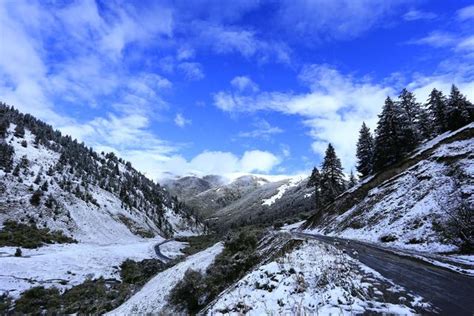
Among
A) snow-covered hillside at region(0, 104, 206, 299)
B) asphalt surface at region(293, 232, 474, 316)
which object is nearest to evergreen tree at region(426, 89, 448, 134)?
asphalt surface at region(293, 232, 474, 316)

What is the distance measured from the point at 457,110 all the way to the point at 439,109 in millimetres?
8231

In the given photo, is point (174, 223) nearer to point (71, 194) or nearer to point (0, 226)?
point (71, 194)

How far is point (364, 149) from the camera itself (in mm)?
62344

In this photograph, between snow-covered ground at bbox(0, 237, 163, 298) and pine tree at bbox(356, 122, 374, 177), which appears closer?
snow-covered ground at bbox(0, 237, 163, 298)

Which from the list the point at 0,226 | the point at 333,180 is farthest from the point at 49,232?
the point at 333,180

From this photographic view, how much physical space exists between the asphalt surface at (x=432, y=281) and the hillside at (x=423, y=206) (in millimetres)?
5532

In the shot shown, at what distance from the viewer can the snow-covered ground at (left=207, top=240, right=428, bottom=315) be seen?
7711 millimetres

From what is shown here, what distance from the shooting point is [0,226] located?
46.5m

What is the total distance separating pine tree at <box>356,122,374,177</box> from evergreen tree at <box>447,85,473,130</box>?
16.8 metres

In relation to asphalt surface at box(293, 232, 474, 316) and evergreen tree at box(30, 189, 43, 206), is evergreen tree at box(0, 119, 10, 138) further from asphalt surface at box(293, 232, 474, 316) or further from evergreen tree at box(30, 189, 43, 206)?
asphalt surface at box(293, 232, 474, 316)

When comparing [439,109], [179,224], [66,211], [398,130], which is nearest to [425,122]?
[439,109]

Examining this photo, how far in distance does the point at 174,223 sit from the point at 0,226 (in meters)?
82.4

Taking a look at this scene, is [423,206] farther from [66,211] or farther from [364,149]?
[66,211]

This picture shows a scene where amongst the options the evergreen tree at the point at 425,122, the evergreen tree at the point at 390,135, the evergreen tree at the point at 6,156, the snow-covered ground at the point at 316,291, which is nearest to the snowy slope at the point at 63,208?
the evergreen tree at the point at 6,156
